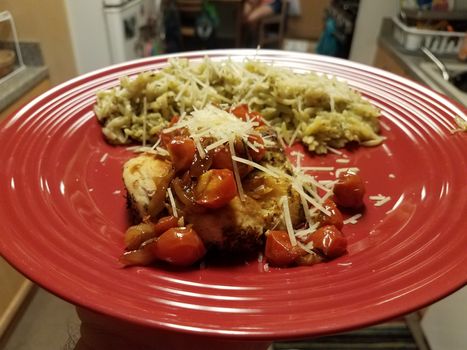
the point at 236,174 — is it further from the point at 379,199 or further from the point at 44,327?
the point at 44,327

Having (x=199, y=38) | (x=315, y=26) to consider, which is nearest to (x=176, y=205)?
(x=199, y=38)

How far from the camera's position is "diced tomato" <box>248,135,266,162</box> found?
3.43 feet

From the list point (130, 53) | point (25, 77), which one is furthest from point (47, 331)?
point (130, 53)

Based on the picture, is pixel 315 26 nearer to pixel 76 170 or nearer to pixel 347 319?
pixel 76 170

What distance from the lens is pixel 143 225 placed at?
0.98 meters

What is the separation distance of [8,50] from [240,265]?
1961 mm

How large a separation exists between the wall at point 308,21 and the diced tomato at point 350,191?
6.21 meters

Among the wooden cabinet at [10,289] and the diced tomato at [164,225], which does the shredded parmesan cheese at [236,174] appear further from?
the wooden cabinet at [10,289]

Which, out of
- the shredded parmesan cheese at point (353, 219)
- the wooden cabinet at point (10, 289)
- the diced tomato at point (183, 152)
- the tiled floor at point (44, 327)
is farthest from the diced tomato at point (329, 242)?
the wooden cabinet at point (10, 289)

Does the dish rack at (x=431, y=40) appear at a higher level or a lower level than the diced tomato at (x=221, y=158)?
lower

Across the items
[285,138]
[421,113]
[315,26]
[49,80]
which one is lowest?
[315,26]

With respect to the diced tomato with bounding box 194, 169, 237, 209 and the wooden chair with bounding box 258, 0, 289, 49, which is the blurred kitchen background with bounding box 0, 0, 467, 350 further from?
the wooden chair with bounding box 258, 0, 289, 49

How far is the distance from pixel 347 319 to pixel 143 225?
496mm

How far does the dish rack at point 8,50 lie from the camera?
2.14m
